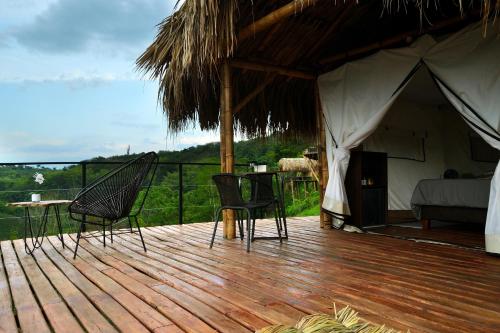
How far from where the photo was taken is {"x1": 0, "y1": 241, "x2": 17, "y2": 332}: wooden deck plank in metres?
1.52

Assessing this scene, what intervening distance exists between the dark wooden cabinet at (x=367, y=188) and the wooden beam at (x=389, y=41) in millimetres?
1176

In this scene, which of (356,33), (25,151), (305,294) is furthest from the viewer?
(25,151)

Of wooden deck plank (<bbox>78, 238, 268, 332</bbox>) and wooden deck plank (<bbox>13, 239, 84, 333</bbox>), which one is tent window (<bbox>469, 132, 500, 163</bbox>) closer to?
wooden deck plank (<bbox>78, 238, 268, 332</bbox>)

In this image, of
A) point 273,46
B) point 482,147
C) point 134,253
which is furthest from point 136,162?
point 482,147

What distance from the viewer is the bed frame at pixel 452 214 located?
385cm

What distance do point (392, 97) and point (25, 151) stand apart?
11355 mm

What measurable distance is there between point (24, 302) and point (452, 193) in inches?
161

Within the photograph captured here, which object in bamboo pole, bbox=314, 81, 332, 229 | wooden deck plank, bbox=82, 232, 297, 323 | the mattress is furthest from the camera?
bamboo pole, bbox=314, 81, 332, 229

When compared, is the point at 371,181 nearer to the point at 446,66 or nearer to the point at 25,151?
the point at 446,66

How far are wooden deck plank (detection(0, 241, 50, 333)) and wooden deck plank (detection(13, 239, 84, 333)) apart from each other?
0.03 metres

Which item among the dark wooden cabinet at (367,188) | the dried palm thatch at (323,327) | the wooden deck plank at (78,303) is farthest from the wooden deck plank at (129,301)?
the dark wooden cabinet at (367,188)

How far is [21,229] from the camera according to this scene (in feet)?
15.4

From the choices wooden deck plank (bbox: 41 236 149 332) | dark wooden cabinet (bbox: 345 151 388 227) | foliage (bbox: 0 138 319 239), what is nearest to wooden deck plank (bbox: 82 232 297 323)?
wooden deck plank (bbox: 41 236 149 332)

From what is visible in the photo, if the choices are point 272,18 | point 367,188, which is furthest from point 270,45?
point 367,188
